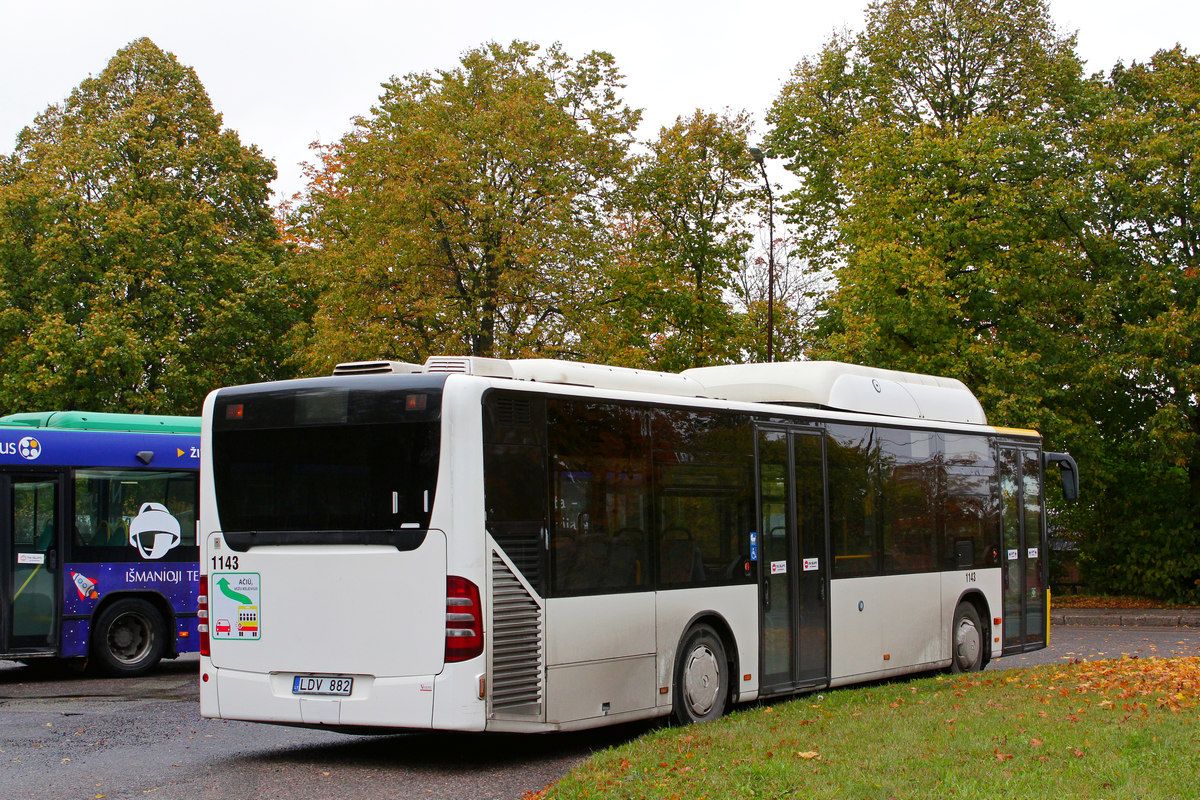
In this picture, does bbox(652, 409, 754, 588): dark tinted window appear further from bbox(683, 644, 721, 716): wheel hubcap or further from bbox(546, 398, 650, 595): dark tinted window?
bbox(683, 644, 721, 716): wheel hubcap

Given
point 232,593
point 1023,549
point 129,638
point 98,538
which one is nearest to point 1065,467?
point 1023,549

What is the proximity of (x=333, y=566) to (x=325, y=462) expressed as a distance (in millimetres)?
763

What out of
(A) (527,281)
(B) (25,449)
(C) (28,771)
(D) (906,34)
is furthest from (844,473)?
(D) (906,34)

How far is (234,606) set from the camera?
970cm

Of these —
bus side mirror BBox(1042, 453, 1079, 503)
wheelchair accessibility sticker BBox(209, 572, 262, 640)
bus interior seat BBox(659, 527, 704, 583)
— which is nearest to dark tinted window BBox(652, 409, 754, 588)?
bus interior seat BBox(659, 527, 704, 583)

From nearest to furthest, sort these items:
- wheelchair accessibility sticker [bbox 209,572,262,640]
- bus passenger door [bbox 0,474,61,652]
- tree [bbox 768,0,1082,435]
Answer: wheelchair accessibility sticker [bbox 209,572,262,640] → bus passenger door [bbox 0,474,61,652] → tree [bbox 768,0,1082,435]

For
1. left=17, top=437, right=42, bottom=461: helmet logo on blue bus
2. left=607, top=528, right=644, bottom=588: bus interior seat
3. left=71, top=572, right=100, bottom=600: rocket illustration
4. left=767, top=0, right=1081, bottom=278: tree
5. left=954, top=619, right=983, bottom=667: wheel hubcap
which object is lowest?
left=954, top=619, right=983, bottom=667: wheel hubcap

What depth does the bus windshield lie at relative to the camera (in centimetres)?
912

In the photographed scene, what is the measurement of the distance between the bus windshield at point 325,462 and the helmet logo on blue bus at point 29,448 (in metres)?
6.98

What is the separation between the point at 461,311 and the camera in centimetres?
Result: 2897

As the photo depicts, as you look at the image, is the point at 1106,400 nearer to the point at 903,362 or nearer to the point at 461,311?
the point at 903,362

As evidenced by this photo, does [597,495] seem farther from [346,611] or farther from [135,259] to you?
[135,259]

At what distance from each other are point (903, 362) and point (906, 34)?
401 inches

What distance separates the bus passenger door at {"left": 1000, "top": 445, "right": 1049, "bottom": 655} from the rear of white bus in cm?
985
